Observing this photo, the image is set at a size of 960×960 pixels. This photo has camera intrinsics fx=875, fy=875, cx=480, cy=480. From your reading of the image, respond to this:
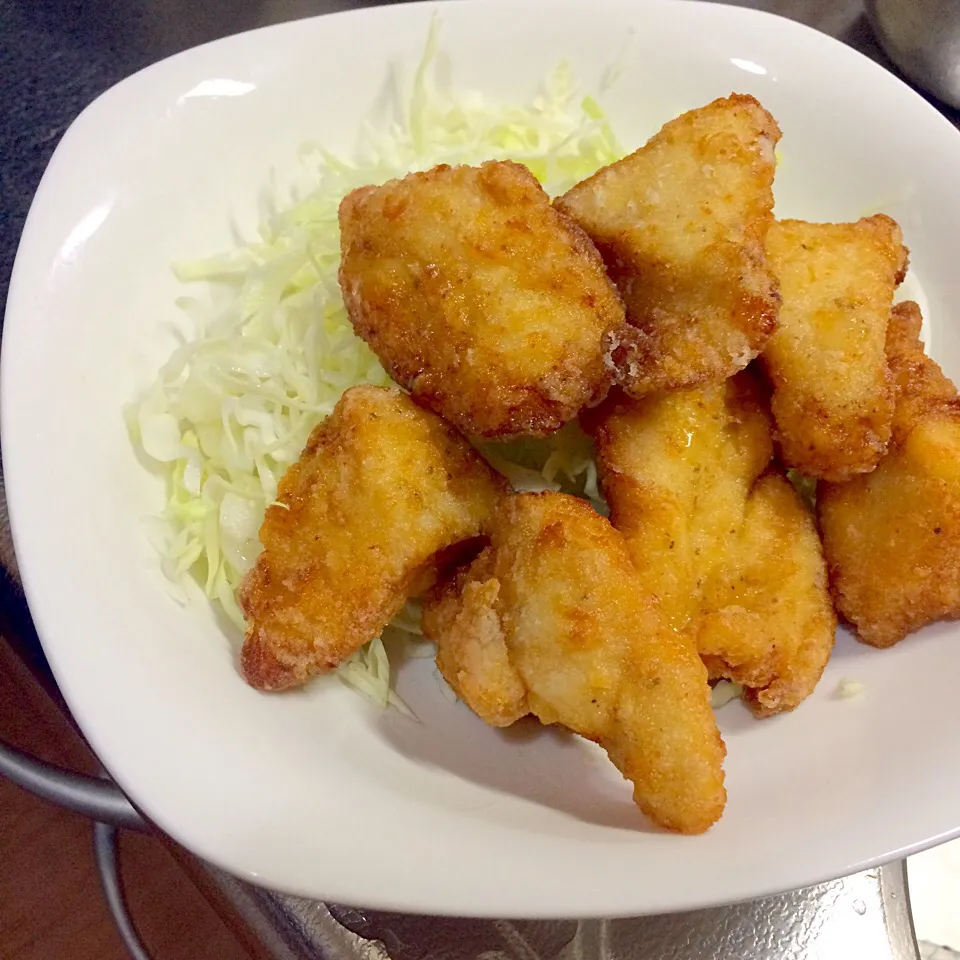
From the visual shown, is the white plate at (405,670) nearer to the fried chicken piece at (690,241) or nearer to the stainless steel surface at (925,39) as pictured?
the fried chicken piece at (690,241)

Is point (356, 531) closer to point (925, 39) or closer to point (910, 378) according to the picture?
point (910, 378)

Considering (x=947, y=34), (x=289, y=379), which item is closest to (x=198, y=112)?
(x=289, y=379)

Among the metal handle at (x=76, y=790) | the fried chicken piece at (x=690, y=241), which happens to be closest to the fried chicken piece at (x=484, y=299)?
the fried chicken piece at (x=690, y=241)

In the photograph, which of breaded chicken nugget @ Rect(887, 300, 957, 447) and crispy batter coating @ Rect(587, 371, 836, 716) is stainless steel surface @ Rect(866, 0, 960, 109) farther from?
crispy batter coating @ Rect(587, 371, 836, 716)

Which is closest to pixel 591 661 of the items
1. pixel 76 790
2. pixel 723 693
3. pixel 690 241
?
pixel 723 693

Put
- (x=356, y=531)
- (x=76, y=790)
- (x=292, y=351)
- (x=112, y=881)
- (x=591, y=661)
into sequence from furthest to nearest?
(x=112, y=881), (x=76, y=790), (x=292, y=351), (x=356, y=531), (x=591, y=661)

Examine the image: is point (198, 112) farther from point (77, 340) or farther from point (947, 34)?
point (947, 34)
